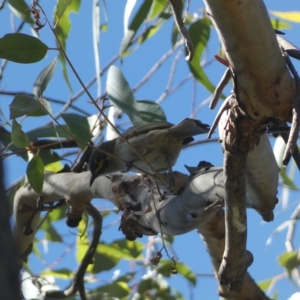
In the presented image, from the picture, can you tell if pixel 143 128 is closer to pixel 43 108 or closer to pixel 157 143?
pixel 157 143

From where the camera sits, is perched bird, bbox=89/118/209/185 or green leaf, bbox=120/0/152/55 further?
perched bird, bbox=89/118/209/185

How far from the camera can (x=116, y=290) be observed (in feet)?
7.79

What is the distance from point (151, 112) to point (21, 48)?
700mm

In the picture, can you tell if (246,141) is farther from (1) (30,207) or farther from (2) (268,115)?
(1) (30,207)

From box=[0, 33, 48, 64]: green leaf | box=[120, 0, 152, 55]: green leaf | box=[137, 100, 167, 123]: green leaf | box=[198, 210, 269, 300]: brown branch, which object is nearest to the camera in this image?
box=[0, 33, 48, 64]: green leaf

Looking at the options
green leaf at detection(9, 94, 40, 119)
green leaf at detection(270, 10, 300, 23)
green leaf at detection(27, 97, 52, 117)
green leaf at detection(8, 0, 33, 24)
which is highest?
green leaf at detection(8, 0, 33, 24)

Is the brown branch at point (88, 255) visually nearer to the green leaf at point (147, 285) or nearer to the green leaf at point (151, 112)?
the green leaf at point (147, 285)

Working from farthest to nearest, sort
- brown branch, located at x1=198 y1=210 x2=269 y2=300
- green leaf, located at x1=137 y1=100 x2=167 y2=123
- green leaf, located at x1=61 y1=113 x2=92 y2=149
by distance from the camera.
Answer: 1. green leaf, located at x1=137 y1=100 x2=167 y2=123
2. brown branch, located at x1=198 y1=210 x2=269 y2=300
3. green leaf, located at x1=61 y1=113 x2=92 y2=149

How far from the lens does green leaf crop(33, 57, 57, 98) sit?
1.52 metres

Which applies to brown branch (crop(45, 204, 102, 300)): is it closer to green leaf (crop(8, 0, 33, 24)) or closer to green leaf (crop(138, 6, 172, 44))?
green leaf (crop(8, 0, 33, 24))

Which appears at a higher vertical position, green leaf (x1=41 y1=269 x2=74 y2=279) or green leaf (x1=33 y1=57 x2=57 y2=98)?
green leaf (x1=33 y1=57 x2=57 y2=98)

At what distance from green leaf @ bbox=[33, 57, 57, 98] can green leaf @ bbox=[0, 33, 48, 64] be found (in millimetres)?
148

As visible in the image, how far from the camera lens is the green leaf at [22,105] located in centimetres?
140

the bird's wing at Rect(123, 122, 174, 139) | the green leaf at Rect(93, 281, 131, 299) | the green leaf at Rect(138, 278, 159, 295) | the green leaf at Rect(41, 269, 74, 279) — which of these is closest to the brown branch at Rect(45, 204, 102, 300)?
the green leaf at Rect(93, 281, 131, 299)
